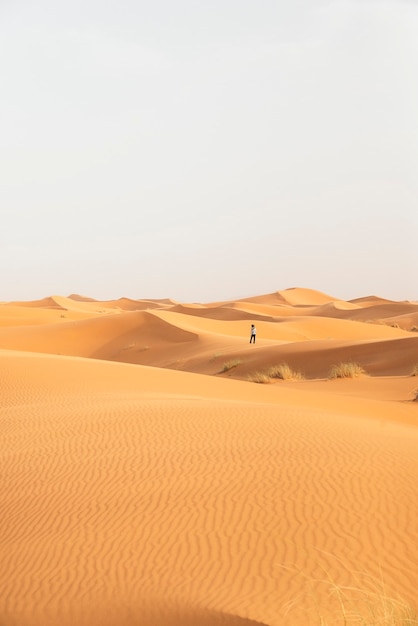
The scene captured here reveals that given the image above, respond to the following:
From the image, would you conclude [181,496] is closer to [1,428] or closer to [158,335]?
[1,428]

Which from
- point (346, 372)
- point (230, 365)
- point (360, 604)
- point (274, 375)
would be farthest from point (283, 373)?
point (360, 604)

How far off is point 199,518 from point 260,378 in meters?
15.9

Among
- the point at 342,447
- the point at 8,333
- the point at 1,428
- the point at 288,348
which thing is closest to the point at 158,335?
the point at 8,333

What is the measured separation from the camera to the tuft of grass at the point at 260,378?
21094 millimetres

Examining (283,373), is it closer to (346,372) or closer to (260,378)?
(260,378)

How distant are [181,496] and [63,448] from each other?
2.40 metres

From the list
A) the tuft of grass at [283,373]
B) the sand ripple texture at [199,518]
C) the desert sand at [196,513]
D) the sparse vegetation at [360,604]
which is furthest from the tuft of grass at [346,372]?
the sparse vegetation at [360,604]

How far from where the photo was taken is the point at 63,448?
797cm

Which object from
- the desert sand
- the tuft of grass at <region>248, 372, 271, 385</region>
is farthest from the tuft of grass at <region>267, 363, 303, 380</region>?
the desert sand

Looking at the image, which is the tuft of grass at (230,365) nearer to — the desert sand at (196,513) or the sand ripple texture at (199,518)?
the desert sand at (196,513)

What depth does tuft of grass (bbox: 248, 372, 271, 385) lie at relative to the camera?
21.1 m

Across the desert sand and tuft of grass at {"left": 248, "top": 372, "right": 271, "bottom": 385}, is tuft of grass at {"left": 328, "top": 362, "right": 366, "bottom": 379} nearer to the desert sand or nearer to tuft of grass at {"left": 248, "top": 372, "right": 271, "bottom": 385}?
tuft of grass at {"left": 248, "top": 372, "right": 271, "bottom": 385}

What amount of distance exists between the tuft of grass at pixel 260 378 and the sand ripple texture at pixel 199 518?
458 inches

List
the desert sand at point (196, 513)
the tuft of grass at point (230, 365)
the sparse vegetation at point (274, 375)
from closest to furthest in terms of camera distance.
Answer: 1. the desert sand at point (196, 513)
2. the sparse vegetation at point (274, 375)
3. the tuft of grass at point (230, 365)
